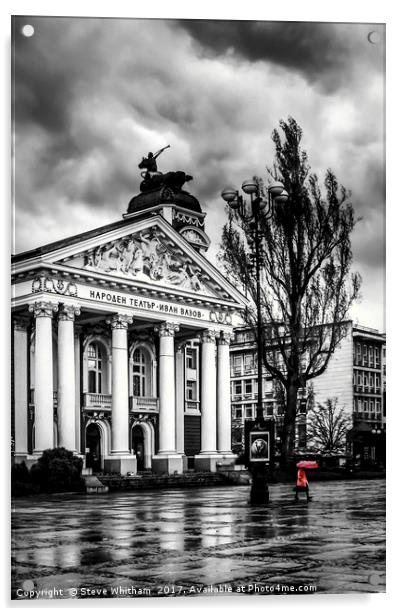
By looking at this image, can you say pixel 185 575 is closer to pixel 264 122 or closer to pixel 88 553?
pixel 88 553

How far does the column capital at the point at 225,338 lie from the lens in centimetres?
1653

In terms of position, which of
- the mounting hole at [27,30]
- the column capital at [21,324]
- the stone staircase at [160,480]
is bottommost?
the stone staircase at [160,480]

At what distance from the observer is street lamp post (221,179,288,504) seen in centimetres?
1177

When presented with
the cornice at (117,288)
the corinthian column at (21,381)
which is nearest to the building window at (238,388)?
the cornice at (117,288)

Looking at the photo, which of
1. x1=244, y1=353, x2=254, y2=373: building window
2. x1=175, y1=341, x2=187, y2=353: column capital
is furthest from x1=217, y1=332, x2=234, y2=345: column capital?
x1=175, y1=341, x2=187, y2=353: column capital

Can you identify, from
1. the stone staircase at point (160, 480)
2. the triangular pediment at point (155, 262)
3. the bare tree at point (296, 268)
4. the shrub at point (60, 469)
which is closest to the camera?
the bare tree at point (296, 268)

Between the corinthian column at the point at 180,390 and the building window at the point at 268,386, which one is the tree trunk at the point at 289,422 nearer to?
the building window at the point at 268,386

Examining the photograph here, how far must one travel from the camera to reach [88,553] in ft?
32.1

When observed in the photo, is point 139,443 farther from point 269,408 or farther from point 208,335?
point 269,408

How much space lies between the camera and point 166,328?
25.9 metres

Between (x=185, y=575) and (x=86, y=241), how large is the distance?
254 inches

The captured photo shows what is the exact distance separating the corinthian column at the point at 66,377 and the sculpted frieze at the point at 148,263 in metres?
1.45

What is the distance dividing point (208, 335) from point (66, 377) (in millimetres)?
4205

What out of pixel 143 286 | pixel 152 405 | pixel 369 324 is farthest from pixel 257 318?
pixel 152 405
